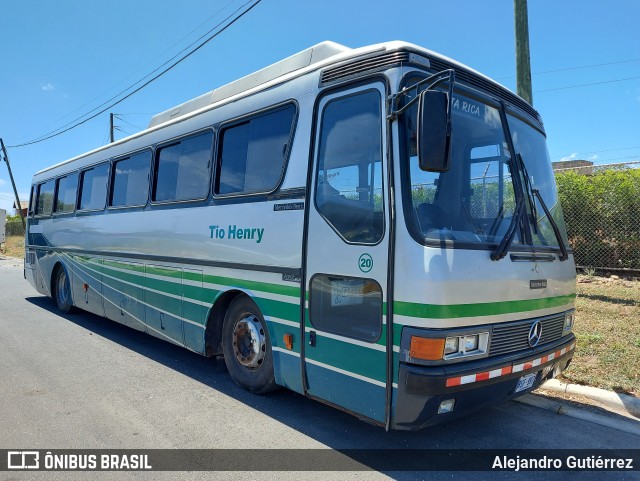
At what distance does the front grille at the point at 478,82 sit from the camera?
3.86m

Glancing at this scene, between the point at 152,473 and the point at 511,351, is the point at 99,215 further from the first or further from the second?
the point at 511,351

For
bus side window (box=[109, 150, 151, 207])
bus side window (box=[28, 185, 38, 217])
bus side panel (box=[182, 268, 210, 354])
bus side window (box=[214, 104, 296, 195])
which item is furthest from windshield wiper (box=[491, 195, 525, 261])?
bus side window (box=[28, 185, 38, 217])

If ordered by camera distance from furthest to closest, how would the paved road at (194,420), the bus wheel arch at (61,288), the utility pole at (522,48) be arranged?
the bus wheel arch at (61,288)
the utility pole at (522,48)
the paved road at (194,420)

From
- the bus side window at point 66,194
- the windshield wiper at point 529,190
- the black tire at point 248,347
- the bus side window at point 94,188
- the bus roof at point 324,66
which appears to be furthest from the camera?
the bus side window at point 66,194

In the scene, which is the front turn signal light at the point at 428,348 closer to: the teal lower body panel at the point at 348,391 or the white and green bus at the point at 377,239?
the white and green bus at the point at 377,239

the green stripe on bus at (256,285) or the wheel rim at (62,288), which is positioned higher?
the green stripe on bus at (256,285)

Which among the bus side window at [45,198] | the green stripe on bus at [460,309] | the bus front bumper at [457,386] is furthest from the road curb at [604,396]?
the bus side window at [45,198]

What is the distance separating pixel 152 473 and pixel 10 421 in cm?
188

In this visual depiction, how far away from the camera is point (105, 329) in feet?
28.4

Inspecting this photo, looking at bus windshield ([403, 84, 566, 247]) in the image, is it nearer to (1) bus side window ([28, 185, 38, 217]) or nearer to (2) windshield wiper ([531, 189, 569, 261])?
(2) windshield wiper ([531, 189, 569, 261])

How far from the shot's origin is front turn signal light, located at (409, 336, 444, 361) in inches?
130

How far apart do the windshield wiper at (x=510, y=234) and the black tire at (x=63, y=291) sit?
28.6ft

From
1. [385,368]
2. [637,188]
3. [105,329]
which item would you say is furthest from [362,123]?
[637,188]

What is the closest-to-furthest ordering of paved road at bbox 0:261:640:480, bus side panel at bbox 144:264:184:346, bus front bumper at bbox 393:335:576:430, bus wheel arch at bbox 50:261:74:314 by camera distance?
1. bus front bumper at bbox 393:335:576:430
2. paved road at bbox 0:261:640:480
3. bus side panel at bbox 144:264:184:346
4. bus wheel arch at bbox 50:261:74:314
